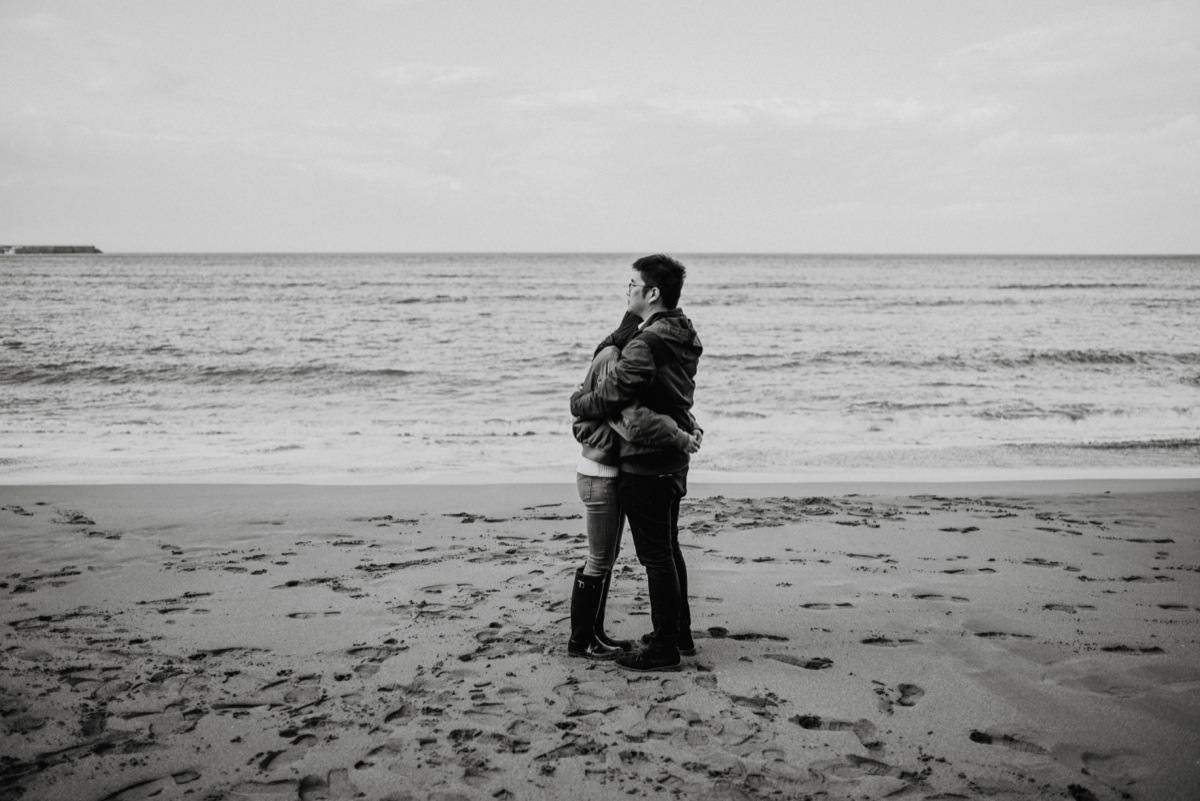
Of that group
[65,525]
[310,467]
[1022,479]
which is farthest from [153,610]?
[1022,479]

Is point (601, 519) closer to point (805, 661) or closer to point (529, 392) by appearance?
point (805, 661)

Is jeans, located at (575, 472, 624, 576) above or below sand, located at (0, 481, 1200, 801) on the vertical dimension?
above

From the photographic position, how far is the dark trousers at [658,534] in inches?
150

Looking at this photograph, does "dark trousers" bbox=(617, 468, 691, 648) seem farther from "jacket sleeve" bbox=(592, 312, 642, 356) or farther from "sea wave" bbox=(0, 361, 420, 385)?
"sea wave" bbox=(0, 361, 420, 385)

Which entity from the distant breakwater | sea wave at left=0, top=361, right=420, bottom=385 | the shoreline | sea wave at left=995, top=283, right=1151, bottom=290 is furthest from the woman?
the distant breakwater

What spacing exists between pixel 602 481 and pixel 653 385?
1.81 feet

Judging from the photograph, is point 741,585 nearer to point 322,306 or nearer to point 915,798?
point 915,798

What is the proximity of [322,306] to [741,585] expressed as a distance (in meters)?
34.8

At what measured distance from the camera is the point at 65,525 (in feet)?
21.4

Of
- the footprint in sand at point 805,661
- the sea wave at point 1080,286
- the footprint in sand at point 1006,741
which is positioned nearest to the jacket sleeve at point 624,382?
the footprint in sand at point 805,661

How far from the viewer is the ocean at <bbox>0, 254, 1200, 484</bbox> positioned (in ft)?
34.1

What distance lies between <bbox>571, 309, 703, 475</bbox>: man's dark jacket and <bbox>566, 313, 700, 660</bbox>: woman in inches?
1.9

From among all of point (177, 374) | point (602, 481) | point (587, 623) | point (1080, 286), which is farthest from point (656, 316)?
point (1080, 286)

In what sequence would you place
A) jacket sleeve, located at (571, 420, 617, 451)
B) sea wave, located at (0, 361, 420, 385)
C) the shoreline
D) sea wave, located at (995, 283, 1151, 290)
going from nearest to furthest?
1. jacket sleeve, located at (571, 420, 617, 451)
2. the shoreline
3. sea wave, located at (0, 361, 420, 385)
4. sea wave, located at (995, 283, 1151, 290)
